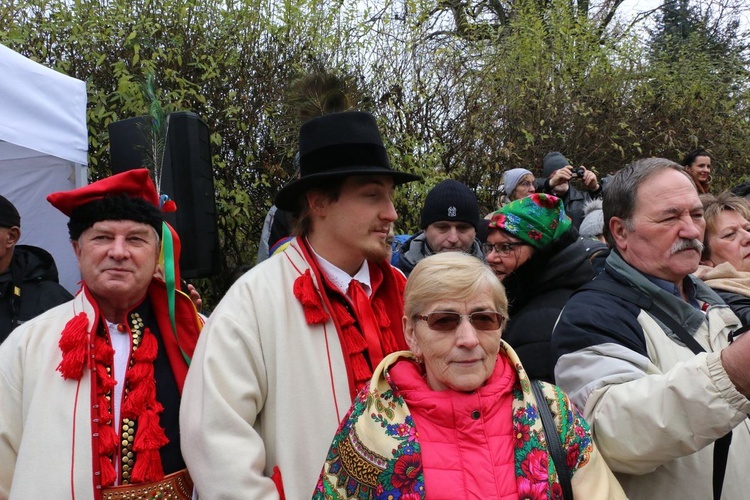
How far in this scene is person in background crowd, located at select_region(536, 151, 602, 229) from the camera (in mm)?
6172

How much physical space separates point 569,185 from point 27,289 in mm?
4569

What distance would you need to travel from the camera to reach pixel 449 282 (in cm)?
221

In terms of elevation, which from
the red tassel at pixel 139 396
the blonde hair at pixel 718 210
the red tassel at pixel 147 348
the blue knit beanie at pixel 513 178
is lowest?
the red tassel at pixel 139 396

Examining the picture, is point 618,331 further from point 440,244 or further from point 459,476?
point 440,244

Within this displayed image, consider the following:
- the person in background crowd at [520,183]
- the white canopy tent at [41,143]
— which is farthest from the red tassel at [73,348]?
the person in background crowd at [520,183]

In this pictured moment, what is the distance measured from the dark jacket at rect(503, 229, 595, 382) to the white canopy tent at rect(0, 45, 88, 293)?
9.83 ft

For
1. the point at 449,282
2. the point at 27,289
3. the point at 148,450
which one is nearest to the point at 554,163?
the point at 27,289

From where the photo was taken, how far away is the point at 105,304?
290 cm

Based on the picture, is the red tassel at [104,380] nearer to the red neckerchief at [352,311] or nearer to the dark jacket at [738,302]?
the red neckerchief at [352,311]

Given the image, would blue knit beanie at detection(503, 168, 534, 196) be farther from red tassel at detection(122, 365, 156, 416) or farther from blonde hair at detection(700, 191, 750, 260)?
red tassel at detection(122, 365, 156, 416)

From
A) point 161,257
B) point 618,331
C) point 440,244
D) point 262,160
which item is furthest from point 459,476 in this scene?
point 262,160

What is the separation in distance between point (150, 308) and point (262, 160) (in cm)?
455

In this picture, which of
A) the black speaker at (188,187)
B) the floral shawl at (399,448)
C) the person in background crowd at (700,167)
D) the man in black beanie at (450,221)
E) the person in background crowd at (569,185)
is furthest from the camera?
the person in background crowd at (700,167)

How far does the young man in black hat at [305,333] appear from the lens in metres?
2.32
